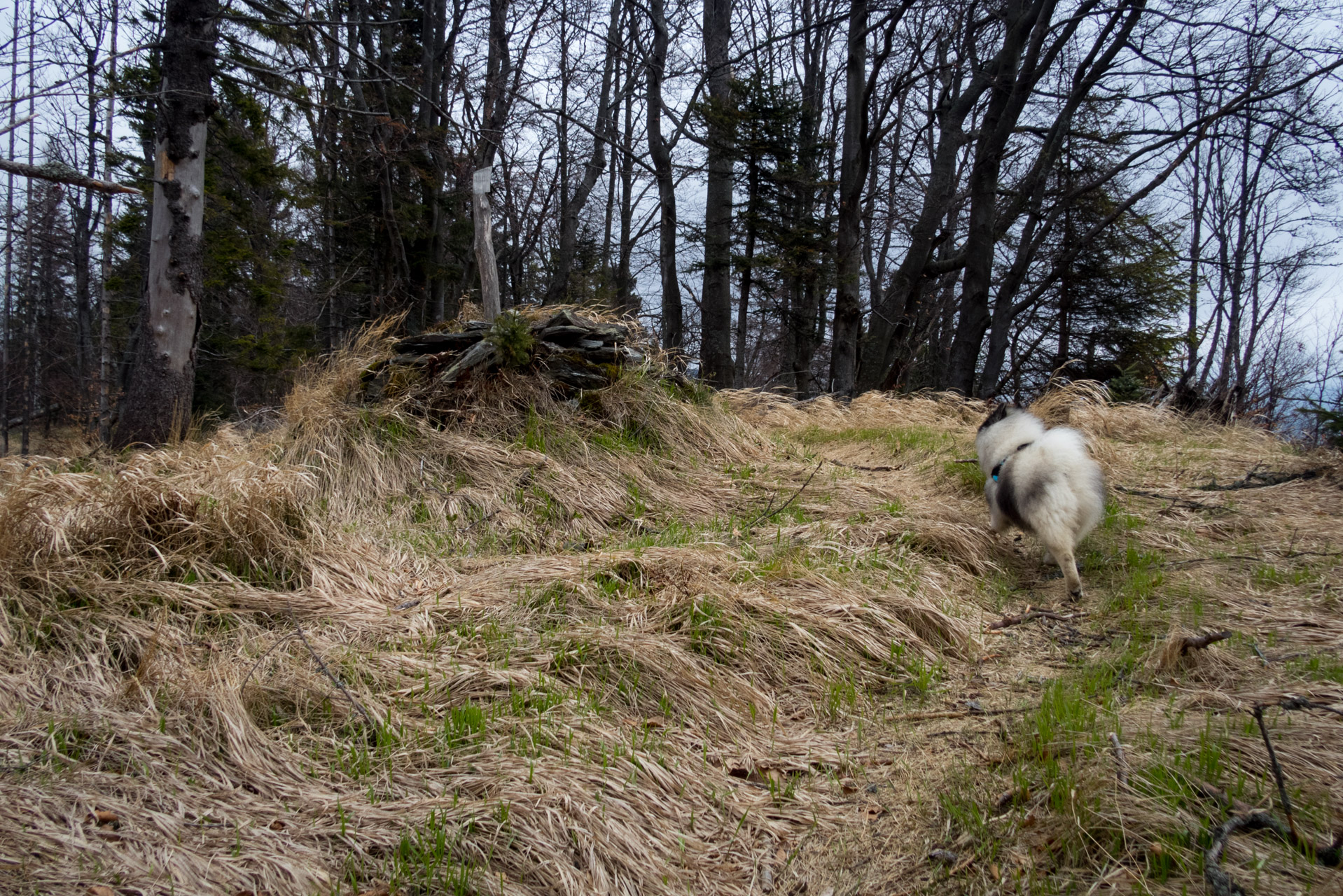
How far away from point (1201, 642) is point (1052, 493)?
1307mm

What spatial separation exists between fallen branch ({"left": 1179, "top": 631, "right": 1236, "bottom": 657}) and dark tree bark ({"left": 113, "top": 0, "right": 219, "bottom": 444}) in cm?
696

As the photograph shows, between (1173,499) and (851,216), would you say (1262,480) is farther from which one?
(851,216)

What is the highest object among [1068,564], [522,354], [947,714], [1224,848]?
[522,354]

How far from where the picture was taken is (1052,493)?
371 centimetres

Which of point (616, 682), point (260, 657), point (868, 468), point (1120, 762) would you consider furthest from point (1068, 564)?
point (260, 657)

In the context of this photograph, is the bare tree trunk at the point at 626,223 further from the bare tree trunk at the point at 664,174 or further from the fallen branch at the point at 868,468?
the fallen branch at the point at 868,468

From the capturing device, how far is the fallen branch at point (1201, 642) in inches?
97.7

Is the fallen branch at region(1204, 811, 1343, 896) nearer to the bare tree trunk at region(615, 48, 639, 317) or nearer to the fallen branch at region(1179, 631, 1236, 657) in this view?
the fallen branch at region(1179, 631, 1236, 657)

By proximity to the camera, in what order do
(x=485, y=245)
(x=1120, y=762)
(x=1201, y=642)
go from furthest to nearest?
1. (x=485, y=245)
2. (x=1201, y=642)
3. (x=1120, y=762)

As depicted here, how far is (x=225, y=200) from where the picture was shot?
13.3 metres

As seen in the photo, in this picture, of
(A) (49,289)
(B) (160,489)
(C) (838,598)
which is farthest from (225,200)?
(C) (838,598)

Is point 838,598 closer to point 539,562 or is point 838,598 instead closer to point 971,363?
point 539,562

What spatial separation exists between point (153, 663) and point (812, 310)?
13.7m

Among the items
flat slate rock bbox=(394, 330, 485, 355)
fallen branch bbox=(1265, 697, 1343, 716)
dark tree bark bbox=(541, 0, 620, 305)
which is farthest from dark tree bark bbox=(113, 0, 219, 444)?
dark tree bark bbox=(541, 0, 620, 305)
